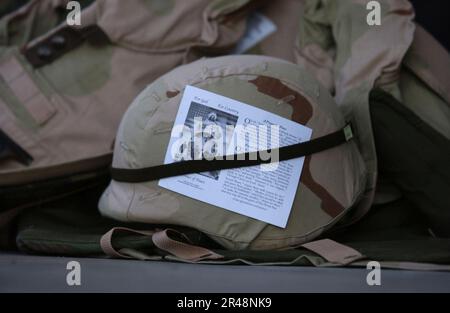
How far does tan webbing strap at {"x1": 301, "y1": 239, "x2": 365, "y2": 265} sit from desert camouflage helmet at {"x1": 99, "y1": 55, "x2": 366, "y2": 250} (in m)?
0.03

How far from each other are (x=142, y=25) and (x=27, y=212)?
1.23 ft

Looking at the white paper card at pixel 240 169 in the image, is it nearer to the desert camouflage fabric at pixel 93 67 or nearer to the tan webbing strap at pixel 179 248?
the tan webbing strap at pixel 179 248

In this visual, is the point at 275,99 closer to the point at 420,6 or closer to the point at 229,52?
the point at 229,52

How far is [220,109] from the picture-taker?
0.87m

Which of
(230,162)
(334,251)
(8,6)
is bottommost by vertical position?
(334,251)

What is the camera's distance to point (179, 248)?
33.1 inches

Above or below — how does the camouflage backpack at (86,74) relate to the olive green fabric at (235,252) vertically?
above

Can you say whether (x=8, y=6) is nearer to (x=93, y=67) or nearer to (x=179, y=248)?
(x=93, y=67)

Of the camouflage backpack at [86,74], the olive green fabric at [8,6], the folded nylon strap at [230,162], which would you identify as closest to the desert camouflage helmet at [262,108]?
the folded nylon strap at [230,162]

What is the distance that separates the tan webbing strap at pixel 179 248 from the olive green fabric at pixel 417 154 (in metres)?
0.34

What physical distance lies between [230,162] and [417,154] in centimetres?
30

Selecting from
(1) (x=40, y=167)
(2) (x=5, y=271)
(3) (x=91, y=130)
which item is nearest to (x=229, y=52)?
(3) (x=91, y=130)

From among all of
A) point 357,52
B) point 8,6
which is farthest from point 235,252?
point 8,6

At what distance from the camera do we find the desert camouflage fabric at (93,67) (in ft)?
3.48
